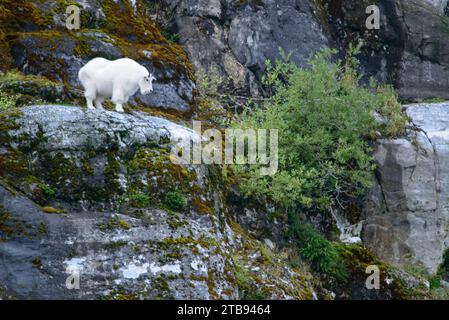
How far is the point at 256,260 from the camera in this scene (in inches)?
610

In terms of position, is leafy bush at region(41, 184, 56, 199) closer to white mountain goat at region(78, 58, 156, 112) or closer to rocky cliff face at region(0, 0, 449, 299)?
rocky cliff face at region(0, 0, 449, 299)

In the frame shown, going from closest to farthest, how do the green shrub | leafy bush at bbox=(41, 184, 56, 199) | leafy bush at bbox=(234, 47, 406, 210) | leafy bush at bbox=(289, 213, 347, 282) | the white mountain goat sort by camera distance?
leafy bush at bbox=(41, 184, 56, 199) → the green shrub → the white mountain goat → leafy bush at bbox=(289, 213, 347, 282) → leafy bush at bbox=(234, 47, 406, 210)

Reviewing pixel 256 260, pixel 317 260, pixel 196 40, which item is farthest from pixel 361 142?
pixel 196 40

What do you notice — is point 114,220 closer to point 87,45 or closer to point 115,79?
point 115,79

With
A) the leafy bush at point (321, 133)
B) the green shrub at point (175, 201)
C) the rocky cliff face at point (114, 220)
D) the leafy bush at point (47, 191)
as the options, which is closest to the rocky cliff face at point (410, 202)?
the leafy bush at point (321, 133)

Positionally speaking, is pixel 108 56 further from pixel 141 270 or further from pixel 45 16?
pixel 141 270

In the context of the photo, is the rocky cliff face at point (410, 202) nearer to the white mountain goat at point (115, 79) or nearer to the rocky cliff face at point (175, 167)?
the rocky cliff face at point (175, 167)

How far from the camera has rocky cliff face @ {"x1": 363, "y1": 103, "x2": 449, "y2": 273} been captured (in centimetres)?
2131

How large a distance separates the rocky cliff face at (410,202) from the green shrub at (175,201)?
8.27 m

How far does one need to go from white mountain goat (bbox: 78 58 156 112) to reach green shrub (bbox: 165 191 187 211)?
2307 mm

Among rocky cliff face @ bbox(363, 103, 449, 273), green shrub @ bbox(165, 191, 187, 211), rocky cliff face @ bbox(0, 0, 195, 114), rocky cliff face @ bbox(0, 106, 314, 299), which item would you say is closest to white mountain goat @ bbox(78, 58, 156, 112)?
rocky cliff face @ bbox(0, 106, 314, 299)

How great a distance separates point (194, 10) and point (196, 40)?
1.17 meters

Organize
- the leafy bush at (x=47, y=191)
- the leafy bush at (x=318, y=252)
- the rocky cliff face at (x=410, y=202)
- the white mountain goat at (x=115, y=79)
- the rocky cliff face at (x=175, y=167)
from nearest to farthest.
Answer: the rocky cliff face at (x=175, y=167) → the leafy bush at (x=47, y=191) → the white mountain goat at (x=115, y=79) → the leafy bush at (x=318, y=252) → the rocky cliff face at (x=410, y=202)

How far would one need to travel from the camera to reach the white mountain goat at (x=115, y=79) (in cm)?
1531
